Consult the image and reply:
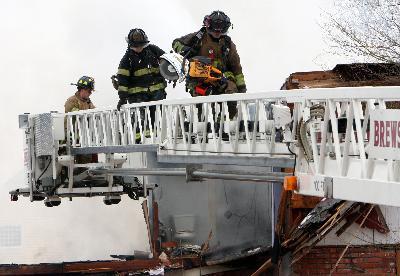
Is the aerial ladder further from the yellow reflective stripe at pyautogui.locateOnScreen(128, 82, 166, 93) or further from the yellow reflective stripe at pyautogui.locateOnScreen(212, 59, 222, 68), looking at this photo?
the yellow reflective stripe at pyautogui.locateOnScreen(212, 59, 222, 68)

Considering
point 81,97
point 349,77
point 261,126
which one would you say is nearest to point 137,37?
point 81,97

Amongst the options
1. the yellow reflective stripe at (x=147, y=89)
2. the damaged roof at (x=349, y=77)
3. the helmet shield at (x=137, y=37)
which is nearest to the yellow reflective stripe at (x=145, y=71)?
the yellow reflective stripe at (x=147, y=89)

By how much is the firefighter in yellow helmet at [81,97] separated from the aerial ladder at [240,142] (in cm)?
29

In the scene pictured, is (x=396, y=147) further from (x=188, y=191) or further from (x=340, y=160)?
(x=188, y=191)

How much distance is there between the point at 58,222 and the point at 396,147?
484 inches

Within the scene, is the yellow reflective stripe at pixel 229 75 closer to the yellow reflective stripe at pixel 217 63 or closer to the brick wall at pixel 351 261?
the yellow reflective stripe at pixel 217 63

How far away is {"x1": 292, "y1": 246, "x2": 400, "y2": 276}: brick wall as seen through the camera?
12.7 metres

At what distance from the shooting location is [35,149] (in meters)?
10.9

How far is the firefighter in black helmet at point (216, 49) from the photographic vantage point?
9188mm

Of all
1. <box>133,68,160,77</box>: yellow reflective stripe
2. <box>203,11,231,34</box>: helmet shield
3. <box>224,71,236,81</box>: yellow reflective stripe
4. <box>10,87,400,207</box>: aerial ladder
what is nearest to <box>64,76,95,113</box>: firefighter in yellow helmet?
<box>10,87,400,207</box>: aerial ladder

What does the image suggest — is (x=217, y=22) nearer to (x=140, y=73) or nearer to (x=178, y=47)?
(x=178, y=47)

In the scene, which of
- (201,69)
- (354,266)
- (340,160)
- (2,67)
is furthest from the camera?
(2,67)

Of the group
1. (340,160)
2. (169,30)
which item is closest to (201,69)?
(340,160)

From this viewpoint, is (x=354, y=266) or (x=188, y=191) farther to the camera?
(x=188, y=191)
